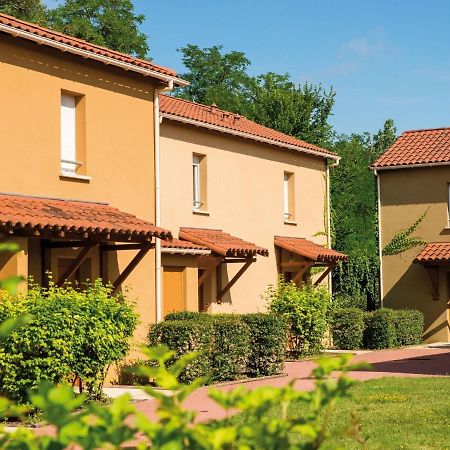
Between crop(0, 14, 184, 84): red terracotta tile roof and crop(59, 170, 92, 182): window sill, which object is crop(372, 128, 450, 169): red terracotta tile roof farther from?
crop(59, 170, 92, 182): window sill

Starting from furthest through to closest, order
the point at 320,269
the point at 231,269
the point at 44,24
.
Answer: the point at 44,24 < the point at 320,269 < the point at 231,269

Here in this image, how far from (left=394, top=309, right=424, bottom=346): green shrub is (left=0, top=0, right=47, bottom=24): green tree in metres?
22.4

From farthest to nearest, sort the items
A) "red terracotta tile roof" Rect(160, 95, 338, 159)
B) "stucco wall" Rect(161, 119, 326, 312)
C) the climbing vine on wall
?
the climbing vine on wall < "red terracotta tile roof" Rect(160, 95, 338, 159) < "stucco wall" Rect(161, 119, 326, 312)

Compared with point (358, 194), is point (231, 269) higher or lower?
lower

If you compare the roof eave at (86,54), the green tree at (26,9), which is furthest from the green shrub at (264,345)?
the green tree at (26,9)

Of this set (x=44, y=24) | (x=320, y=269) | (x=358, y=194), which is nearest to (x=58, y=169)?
(x=320, y=269)

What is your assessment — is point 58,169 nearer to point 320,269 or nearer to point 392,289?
point 320,269

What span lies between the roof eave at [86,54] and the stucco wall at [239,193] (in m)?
3.75

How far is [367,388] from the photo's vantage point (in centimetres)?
1719

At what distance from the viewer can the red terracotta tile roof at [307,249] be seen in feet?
90.6

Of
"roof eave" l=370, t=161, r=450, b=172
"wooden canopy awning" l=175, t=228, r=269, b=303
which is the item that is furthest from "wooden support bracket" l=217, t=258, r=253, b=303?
"roof eave" l=370, t=161, r=450, b=172

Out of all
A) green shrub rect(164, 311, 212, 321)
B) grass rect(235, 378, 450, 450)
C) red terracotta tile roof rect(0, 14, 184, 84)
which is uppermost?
red terracotta tile roof rect(0, 14, 184, 84)

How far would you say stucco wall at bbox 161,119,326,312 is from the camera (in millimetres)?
23969

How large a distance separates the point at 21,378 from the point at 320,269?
17337 millimetres
